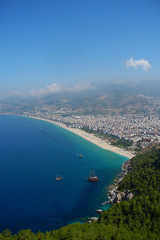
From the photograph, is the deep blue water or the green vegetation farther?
the deep blue water

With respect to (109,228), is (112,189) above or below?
below

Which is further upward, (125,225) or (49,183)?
(125,225)

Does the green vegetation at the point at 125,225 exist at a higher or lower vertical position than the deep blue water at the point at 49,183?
higher

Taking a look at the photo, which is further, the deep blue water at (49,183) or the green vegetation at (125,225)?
the deep blue water at (49,183)

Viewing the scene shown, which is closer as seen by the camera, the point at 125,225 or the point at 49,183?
the point at 125,225

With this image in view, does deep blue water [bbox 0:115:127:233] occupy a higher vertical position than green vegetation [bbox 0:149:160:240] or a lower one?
lower

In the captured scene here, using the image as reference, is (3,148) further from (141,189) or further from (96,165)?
(141,189)

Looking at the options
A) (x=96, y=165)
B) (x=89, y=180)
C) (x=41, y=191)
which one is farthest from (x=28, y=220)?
(x=96, y=165)

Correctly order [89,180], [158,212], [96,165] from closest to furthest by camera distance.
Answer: [158,212] → [89,180] → [96,165]
